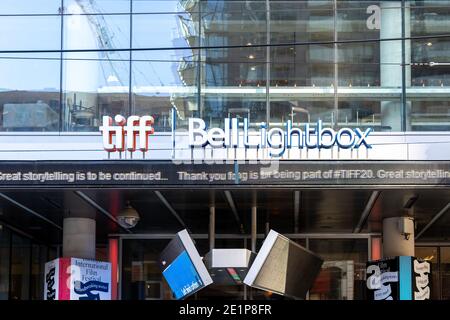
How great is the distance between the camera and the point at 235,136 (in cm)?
1319

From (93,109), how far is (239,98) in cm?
258

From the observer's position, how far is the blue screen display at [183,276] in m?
14.1

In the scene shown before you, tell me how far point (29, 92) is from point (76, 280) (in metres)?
3.69

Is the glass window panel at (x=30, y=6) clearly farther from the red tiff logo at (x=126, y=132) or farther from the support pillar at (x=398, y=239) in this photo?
A: the support pillar at (x=398, y=239)

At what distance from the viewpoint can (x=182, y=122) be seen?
45.2 feet

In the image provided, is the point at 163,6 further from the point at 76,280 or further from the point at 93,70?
the point at 76,280

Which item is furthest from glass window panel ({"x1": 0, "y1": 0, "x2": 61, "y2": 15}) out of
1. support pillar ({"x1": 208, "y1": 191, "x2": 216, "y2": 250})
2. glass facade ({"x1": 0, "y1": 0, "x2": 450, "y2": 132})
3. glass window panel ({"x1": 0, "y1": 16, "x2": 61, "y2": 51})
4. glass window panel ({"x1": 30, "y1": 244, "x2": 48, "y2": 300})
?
glass window panel ({"x1": 30, "y1": 244, "x2": 48, "y2": 300})

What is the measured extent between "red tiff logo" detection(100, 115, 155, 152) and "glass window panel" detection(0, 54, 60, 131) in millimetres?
1202

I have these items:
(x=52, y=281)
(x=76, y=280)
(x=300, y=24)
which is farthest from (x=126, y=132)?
(x=300, y=24)

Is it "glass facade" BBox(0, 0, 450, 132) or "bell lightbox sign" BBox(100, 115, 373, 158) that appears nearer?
"bell lightbox sign" BBox(100, 115, 373, 158)

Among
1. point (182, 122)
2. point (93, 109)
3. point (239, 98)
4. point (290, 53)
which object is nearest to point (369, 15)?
point (290, 53)

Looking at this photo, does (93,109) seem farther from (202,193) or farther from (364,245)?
(364,245)

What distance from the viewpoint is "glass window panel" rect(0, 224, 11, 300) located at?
17203mm

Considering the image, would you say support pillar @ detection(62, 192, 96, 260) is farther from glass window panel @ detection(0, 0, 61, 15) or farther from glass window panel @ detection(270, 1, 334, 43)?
glass window panel @ detection(270, 1, 334, 43)
